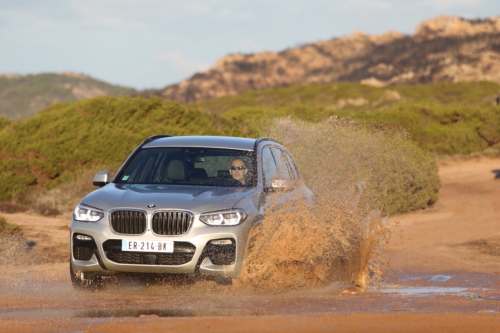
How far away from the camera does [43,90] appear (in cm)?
16125

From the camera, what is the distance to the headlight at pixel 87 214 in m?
7.48

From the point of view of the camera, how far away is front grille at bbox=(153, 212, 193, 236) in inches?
286

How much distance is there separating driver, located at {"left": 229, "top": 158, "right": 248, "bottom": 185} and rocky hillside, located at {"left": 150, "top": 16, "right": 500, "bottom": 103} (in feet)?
298

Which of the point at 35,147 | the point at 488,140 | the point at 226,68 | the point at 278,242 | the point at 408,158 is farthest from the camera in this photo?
the point at 226,68

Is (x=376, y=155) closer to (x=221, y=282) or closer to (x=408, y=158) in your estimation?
(x=408, y=158)

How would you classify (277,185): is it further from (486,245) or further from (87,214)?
(486,245)

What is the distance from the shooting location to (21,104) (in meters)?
153

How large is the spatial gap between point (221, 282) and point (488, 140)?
32.1 metres

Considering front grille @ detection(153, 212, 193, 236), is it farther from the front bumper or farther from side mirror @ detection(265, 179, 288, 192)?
side mirror @ detection(265, 179, 288, 192)

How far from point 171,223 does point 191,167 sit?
1459mm

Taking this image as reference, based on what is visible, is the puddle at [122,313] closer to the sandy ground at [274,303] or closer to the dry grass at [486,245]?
the sandy ground at [274,303]

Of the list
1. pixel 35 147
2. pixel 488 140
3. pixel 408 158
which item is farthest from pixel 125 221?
pixel 488 140

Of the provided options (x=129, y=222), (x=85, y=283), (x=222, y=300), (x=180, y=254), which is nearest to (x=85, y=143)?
(x=85, y=283)

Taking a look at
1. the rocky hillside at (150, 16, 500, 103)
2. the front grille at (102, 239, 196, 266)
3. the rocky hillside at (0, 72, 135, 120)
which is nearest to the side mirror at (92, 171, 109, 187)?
the front grille at (102, 239, 196, 266)
